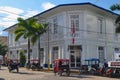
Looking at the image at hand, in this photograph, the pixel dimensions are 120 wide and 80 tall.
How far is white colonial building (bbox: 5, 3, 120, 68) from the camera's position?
127ft

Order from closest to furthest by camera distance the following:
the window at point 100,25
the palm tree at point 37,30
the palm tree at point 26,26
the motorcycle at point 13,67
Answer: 1. the motorcycle at point 13,67
2. the palm tree at point 37,30
3. the palm tree at point 26,26
4. the window at point 100,25

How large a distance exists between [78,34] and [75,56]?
3.03m

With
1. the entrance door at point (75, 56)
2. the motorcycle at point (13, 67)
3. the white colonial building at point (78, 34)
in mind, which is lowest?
the motorcycle at point (13, 67)

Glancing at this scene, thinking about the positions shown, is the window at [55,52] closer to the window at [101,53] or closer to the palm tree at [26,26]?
the palm tree at [26,26]

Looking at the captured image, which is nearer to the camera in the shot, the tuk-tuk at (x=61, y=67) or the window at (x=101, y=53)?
the tuk-tuk at (x=61, y=67)

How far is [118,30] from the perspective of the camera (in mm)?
31859

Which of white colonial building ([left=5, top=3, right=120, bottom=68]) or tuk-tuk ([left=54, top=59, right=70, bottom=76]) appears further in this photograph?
white colonial building ([left=5, top=3, right=120, bottom=68])

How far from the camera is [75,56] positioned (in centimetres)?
3962

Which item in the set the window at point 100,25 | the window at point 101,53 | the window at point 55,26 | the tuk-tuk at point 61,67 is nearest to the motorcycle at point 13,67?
the tuk-tuk at point 61,67

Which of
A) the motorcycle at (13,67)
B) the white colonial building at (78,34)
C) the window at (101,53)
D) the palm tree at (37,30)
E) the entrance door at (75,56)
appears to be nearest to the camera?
the motorcycle at (13,67)

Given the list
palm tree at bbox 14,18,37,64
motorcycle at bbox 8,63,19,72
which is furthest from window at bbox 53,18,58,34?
motorcycle at bbox 8,63,19,72

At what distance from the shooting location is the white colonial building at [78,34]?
38.8m

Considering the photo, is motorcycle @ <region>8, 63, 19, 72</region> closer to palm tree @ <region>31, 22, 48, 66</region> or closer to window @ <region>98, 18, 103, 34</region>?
palm tree @ <region>31, 22, 48, 66</region>

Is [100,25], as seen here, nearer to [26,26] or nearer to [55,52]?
[55,52]
